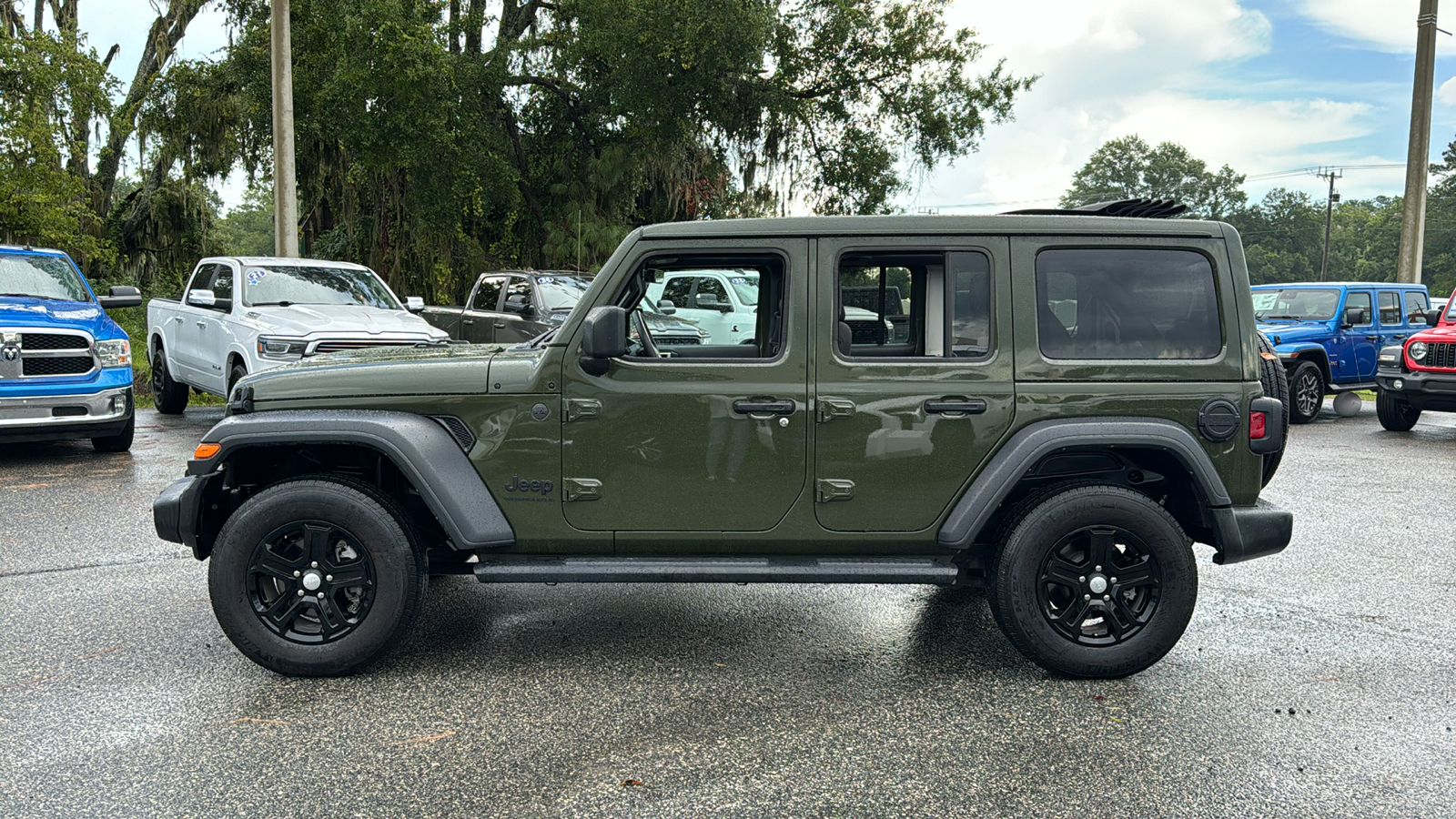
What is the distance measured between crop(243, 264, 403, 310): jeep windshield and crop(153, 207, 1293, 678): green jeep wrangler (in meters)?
7.38

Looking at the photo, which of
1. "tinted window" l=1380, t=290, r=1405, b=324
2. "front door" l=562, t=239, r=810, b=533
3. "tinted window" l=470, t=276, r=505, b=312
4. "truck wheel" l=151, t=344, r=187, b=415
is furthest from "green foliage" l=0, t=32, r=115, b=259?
"tinted window" l=1380, t=290, r=1405, b=324

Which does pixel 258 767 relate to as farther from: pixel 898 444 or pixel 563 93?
pixel 563 93

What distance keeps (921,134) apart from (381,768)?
66.4ft

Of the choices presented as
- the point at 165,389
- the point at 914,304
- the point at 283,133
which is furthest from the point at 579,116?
the point at 914,304

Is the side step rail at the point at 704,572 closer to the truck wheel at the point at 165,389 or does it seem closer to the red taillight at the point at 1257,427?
the red taillight at the point at 1257,427

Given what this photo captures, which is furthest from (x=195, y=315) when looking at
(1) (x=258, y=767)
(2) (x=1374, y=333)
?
(2) (x=1374, y=333)

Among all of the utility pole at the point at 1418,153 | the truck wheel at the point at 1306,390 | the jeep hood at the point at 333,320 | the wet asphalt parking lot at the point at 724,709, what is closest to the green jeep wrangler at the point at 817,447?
the wet asphalt parking lot at the point at 724,709

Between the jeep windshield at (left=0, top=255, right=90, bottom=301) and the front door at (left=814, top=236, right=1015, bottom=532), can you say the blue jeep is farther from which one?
the jeep windshield at (left=0, top=255, right=90, bottom=301)

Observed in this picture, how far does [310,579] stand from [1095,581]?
3055mm

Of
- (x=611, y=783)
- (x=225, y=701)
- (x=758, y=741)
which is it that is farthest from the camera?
(x=225, y=701)

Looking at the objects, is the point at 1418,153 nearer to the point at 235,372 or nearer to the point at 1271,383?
the point at 1271,383

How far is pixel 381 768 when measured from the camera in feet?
11.1

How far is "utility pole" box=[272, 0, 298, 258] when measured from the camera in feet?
47.5

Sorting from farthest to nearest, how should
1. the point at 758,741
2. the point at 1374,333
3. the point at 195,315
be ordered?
1. the point at 1374,333
2. the point at 195,315
3. the point at 758,741
